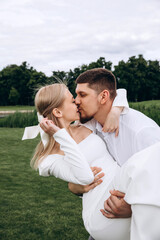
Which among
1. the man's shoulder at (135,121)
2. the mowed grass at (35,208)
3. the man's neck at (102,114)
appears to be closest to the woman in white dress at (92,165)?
the man's neck at (102,114)

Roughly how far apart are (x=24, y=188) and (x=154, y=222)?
4.29m

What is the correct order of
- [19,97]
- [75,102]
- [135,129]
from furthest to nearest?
[19,97]
[75,102]
[135,129]

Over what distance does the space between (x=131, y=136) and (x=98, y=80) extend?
29.5 inches

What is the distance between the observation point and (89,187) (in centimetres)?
249

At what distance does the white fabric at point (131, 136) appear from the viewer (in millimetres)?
2807

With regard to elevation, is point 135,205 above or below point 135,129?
below

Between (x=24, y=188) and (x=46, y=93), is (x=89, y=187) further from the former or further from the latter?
(x=24, y=188)

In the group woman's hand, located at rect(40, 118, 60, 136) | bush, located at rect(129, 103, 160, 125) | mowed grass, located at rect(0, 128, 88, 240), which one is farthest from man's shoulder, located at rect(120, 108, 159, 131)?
bush, located at rect(129, 103, 160, 125)

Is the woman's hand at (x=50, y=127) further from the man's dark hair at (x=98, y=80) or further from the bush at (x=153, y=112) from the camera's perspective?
the bush at (x=153, y=112)

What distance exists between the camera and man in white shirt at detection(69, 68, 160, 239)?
2.83 m

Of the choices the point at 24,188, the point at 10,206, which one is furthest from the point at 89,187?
the point at 24,188

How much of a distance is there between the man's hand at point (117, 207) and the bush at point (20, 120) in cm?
1324

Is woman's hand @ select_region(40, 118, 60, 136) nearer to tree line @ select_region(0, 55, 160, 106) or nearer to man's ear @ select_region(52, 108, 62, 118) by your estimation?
man's ear @ select_region(52, 108, 62, 118)

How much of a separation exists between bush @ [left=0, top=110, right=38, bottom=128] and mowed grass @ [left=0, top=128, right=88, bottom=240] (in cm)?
805
